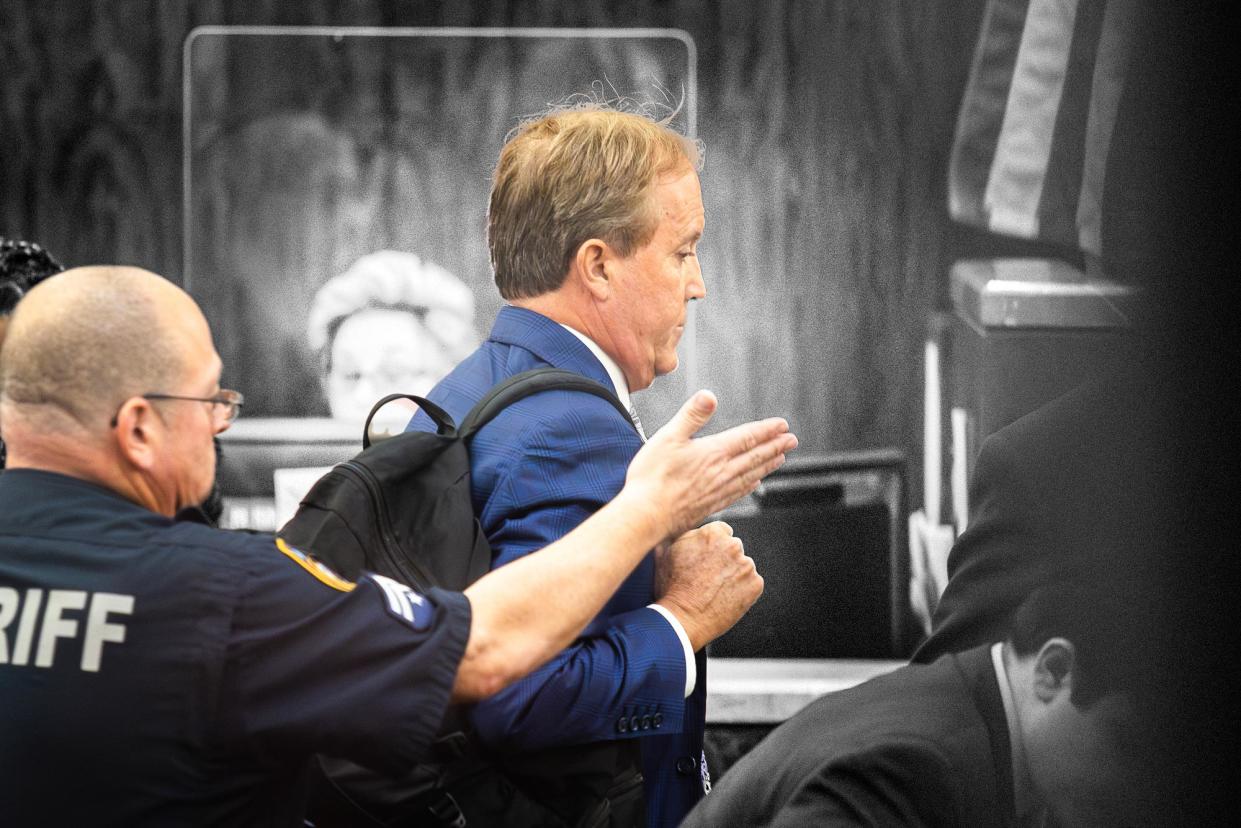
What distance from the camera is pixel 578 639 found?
4.28 feet

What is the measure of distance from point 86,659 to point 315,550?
0.21 meters

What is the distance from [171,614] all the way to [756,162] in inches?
64.0

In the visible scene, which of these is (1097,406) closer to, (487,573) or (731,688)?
(487,573)

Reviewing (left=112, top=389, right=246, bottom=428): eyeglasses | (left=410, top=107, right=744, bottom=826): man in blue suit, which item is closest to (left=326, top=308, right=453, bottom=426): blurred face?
(left=410, top=107, right=744, bottom=826): man in blue suit

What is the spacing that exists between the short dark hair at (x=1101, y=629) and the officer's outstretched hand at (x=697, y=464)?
1.10 ft

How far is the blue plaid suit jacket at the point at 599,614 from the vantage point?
1.26m

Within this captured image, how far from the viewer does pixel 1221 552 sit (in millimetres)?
1195

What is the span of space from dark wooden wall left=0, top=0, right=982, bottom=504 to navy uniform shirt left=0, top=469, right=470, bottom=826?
1.42m

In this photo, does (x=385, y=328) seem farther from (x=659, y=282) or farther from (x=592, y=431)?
(x=592, y=431)

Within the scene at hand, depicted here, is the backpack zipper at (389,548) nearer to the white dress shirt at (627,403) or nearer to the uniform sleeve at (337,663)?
the uniform sleeve at (337,663)

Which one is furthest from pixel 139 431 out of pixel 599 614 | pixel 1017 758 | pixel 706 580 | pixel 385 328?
pixel 385 328

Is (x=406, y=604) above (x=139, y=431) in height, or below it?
below

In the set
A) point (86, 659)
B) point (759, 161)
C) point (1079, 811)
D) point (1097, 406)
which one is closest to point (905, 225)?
point (759, 161)

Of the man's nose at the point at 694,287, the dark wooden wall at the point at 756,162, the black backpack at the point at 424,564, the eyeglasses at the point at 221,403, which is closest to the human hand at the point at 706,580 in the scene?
the black backpack at the point at 424,564
